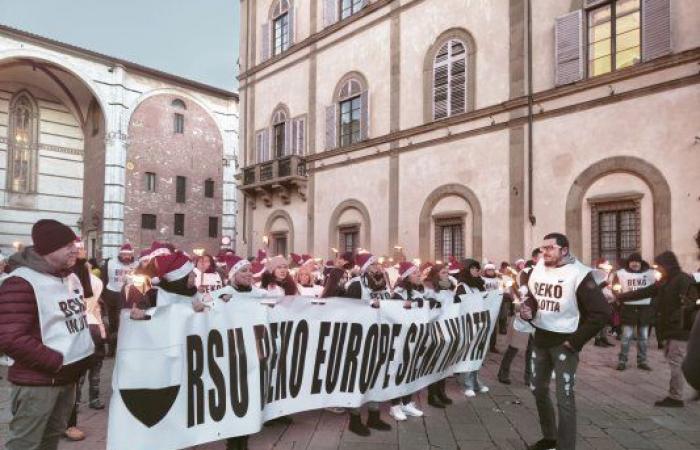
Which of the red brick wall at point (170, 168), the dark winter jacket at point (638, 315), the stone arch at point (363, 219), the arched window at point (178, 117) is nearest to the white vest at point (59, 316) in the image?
the dark winter jacket at point (638, 315)

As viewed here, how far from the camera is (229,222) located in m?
36.1

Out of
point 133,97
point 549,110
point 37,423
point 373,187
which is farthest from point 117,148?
point 37,423

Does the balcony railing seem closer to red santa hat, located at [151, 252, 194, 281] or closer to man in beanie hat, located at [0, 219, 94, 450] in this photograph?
red santa hat, located at [151, 252, 194, 281]

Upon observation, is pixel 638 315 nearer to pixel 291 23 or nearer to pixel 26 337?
pixel 26 337

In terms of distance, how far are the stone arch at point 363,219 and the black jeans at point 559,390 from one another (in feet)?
47.0

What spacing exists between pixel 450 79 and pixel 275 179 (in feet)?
29.4

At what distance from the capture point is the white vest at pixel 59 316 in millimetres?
3293

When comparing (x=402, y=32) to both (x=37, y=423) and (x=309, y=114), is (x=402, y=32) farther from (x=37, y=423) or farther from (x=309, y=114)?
(x=37, y=423)

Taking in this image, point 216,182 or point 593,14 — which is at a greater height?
point 593,14

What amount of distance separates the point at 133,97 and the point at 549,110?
84.8ft

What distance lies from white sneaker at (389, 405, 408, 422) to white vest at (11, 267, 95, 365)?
3.61 meters

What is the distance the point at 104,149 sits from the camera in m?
30.7

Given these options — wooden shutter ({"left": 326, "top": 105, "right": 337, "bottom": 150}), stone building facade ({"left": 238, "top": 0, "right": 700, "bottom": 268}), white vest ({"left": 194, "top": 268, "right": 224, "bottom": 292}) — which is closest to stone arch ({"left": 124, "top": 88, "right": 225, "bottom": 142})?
stone building facade ({"left": 238, "top": 0, "right": 700, "bottom": 268})

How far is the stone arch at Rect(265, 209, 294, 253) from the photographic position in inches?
890
